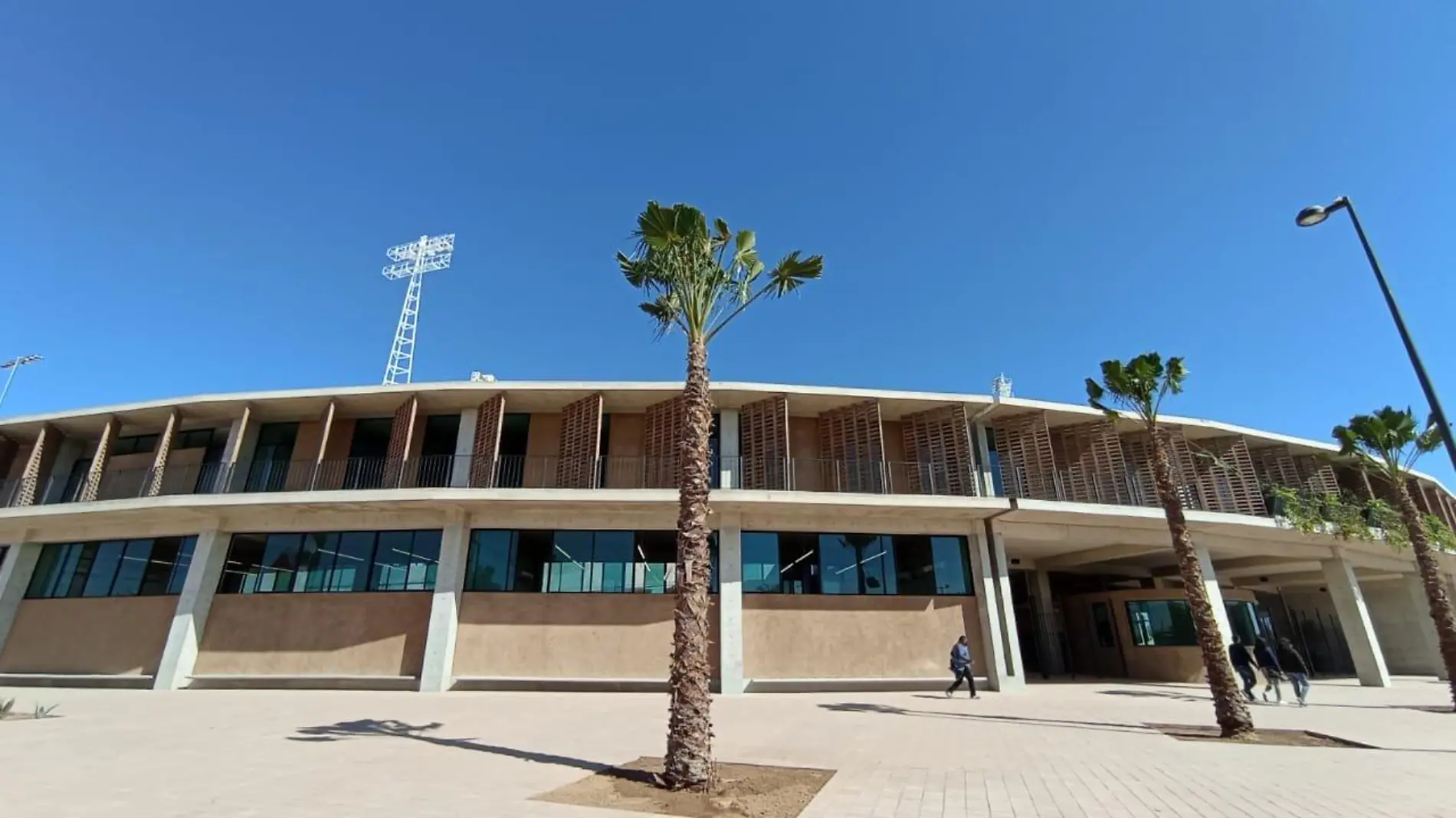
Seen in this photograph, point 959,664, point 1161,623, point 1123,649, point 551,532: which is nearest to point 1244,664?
point 1161,623

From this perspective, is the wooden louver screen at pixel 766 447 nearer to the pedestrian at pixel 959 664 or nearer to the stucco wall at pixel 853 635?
the stucco wall at pixel 853 635

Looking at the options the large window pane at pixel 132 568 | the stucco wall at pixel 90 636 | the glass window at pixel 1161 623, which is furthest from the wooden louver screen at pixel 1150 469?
the large window pane at pixel 132 568

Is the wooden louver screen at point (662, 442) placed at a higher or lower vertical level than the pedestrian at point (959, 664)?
higher

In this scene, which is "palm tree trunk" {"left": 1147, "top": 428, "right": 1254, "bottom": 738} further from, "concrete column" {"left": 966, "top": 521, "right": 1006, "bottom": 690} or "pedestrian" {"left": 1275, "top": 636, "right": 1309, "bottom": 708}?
"concrete column" {"left": 966, "top": 521, "right": 1006, "bottom": 690}

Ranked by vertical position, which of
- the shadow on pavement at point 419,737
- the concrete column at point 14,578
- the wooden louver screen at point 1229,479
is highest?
the wooden louver screen at point 1229,479

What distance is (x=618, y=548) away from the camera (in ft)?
54.6

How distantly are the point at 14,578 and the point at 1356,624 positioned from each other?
41.3 metres

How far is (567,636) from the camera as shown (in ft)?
52.1

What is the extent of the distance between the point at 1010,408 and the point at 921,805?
1467cm

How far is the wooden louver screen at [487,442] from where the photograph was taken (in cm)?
1656

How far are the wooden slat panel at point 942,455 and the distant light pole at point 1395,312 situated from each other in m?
9.22

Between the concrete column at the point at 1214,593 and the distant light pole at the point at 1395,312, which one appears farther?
the concrete column at the point at 1214,593

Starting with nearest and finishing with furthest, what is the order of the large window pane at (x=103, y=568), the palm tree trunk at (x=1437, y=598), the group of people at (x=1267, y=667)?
the palm tree trunk at (x=1437, y=598) < the group of people at (x=1267, y=667) < the large window pane at (x=103, y=568)

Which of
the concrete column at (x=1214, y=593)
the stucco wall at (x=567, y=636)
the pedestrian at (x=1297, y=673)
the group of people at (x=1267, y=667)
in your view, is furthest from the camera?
the concrete column at (x=1214, y=593)
